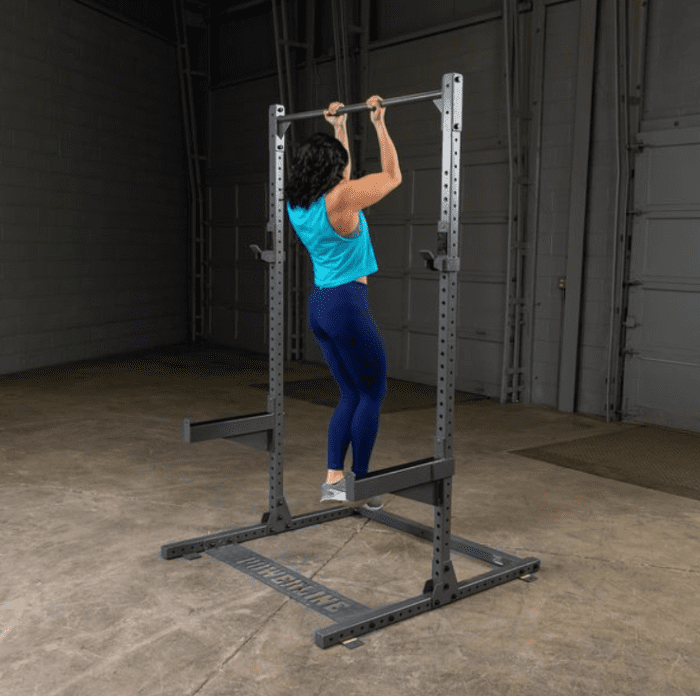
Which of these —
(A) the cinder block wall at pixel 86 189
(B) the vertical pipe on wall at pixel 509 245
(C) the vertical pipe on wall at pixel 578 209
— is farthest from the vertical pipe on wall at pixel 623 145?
(A) the cinder block wall at pixel 86 189

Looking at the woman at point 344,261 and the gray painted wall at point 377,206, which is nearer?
the woman at point 344,261

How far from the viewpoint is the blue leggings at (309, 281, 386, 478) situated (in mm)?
3660

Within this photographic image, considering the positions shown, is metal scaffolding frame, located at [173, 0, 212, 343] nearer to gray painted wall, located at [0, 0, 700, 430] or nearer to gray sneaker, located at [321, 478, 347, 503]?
gray painted wall, located at [0, 0, 700, 430]

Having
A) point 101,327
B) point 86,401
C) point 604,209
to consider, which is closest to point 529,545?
point 604,209

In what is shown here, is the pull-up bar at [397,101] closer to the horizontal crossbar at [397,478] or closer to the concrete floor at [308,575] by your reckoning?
the horizontal crossbar at [397,478]

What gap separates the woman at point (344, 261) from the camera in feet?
11.5

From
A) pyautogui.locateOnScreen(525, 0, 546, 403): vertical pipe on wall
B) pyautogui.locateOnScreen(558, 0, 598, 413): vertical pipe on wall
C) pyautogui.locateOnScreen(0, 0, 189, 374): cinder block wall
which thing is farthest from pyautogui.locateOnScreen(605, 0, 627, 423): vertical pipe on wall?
pyautogui.locateOnScreen(0, 0, 189, 374): cinder block wall

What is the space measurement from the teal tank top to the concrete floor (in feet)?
4.04

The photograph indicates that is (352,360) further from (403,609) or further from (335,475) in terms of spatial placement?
(403,609)

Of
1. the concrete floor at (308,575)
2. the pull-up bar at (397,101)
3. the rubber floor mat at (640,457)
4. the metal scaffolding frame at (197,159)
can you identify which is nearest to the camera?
the concrete floor at (308,575)

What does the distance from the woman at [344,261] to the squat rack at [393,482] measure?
0.76ft

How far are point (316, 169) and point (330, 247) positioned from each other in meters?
0.33

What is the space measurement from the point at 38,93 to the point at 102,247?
178cm

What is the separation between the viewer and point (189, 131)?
420 inches
